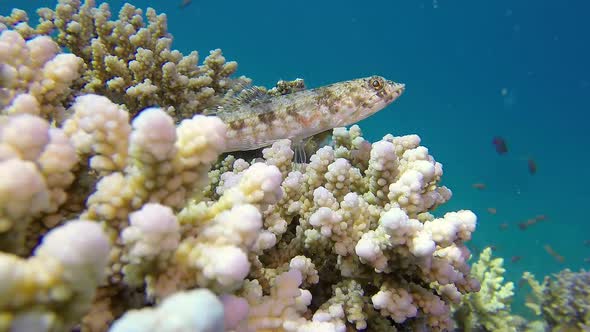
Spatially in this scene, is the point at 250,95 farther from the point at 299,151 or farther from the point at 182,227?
the point at 182,227

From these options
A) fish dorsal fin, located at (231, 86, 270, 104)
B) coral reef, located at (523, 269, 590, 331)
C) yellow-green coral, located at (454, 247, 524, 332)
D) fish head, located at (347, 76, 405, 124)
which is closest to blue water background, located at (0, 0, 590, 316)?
coral reef, located at (523, 269, 590, 331)

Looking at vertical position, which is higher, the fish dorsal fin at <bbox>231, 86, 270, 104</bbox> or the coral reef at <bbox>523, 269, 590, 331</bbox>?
the fish dorsal fin at <bbox>231, 86, 270, 104</bbox>

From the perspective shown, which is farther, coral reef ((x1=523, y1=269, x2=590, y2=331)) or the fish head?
coral reef ((x1=523, y1=269, x2=590, y2=331))

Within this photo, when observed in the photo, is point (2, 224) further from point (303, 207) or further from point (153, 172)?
point (303, 207)

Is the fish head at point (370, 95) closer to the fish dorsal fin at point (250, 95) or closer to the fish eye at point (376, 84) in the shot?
the fish eye at point (376, 84)

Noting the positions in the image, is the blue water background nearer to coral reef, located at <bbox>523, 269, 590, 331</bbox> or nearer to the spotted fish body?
coral reef, located at <bbox>523, 269, 590, 331</bbox>

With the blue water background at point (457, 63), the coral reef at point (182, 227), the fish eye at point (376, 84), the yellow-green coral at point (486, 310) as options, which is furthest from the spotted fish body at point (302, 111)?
the blue water background at point (457, 63)
